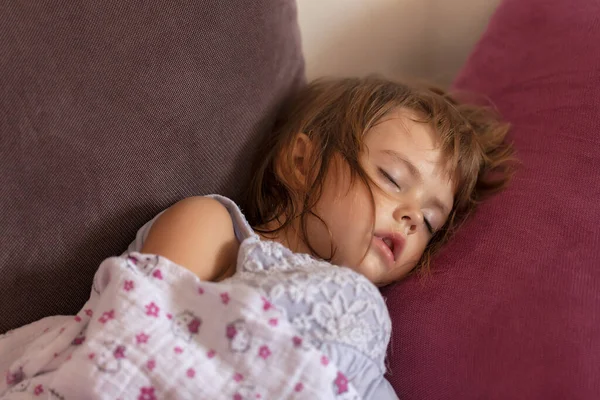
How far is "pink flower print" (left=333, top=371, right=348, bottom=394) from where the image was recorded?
2.29ft

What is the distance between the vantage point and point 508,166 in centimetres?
99

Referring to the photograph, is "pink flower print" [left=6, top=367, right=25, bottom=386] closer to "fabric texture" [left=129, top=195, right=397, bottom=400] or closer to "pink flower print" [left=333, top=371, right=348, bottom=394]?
"fabric texture" [left=129, top=195, right=397, bottom=400]

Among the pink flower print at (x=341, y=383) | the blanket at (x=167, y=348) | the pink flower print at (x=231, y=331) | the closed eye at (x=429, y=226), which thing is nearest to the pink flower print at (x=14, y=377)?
the blanket at (x=167, y=348)

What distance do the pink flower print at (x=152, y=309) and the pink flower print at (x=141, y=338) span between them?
2cm

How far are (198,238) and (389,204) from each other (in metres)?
0.29

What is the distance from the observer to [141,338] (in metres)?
0.65

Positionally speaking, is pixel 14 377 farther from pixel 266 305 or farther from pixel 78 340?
pixel 266 305

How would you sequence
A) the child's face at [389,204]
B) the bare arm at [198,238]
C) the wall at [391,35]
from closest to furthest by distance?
the bare arm at [198,238] → the child's face at [389,204] → the wall at [391,35]

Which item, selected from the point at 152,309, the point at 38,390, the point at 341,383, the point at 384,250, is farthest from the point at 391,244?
the point at 38,390

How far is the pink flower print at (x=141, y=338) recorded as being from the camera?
2.14 ft

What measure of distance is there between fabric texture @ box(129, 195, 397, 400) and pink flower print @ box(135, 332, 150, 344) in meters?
0.12

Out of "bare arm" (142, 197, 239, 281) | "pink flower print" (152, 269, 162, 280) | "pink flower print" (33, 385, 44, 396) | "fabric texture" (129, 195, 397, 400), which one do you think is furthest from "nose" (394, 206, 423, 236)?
"pink flower print" (33, 385, 44, 396)

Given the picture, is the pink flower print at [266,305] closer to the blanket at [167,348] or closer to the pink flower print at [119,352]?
the blanket at [167,348]

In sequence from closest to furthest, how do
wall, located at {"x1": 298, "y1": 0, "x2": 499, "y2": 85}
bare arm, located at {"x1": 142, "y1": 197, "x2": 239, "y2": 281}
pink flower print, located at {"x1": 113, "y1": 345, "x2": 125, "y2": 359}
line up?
pink flower print, located at {"x1": 113, "y1": 345, "x2": 125, "y2": 359} < bare arm, located at {"x1": 142, "y1": 197, "x2": 239, "y2": 281} < wall, located at {"x1": 298, "y1": 0, "x2": 499, "y2": 85}
